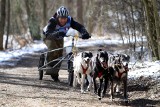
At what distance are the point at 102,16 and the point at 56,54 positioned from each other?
9.80 m

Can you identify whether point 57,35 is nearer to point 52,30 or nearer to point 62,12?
point 52,30

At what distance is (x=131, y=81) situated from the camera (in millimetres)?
10805

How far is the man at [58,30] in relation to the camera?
1098 cm

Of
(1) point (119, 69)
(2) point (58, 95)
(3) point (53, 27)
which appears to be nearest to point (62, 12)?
(3) point (53, 27)

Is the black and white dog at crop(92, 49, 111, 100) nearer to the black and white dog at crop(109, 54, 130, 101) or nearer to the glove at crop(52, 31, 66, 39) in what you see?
the black and white dog at crop(109, 54, 130, 101)

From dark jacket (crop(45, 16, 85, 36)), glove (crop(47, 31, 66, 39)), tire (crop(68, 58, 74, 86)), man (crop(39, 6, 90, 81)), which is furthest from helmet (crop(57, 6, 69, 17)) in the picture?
tire (crop(68, 58, 74, 86))

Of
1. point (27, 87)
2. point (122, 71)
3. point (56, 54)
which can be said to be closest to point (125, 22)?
point (56, 54)

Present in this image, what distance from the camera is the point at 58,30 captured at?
1122cm

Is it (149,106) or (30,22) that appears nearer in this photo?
(149,106)

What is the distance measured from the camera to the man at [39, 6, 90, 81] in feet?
36.0

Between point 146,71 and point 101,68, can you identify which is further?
point 146,71

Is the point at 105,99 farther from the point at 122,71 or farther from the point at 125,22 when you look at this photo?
the point at 125,22

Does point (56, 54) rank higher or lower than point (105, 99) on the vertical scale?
higher

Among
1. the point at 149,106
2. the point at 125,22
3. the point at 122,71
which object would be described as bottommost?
the point at 149,106
